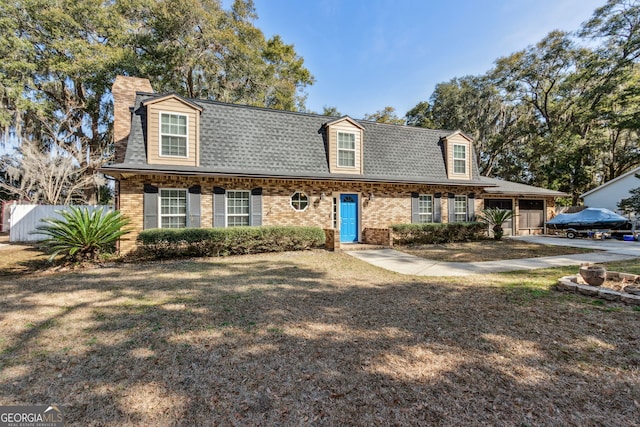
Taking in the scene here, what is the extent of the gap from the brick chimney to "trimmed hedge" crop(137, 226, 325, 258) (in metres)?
4.01

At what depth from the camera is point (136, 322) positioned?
3846 millimetres

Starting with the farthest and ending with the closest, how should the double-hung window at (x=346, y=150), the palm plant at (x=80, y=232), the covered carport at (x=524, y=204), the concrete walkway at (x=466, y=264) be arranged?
the covered carport at (x=524, y=204) → the double-hung window at (x=346, y=150) → the palm plant at (x=80, y=232) → the concrete walkway at (x=466, y=264)

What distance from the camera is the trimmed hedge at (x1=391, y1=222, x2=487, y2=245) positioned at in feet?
37.9

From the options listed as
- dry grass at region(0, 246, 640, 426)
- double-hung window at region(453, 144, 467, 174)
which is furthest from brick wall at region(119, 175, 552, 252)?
dry grass at region(0, 246, 640, 426)

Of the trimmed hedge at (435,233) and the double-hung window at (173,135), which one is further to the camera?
the trimmed hedge at (435,233)

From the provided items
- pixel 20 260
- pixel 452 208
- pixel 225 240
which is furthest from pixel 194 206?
pixel 452 208

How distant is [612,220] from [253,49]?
24.0 m

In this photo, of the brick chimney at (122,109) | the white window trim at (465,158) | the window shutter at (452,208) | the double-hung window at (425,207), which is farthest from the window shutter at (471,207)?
the brick chimney at (122,109)

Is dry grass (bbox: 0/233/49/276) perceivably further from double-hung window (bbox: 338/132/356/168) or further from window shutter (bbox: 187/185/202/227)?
double-hung window (bbox: 338/132/356/168)

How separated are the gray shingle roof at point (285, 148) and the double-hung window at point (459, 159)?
0.60 meters

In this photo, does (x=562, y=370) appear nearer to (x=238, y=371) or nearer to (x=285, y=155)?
(x=238, y=371)

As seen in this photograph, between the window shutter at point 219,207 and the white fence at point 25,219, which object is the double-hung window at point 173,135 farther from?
the white fence at point 25,219

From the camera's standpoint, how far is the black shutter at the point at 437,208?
13266 mm

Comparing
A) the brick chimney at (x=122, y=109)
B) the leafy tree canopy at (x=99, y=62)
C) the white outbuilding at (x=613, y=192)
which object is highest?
the leafy tree canopy at (x=99, y=62)
